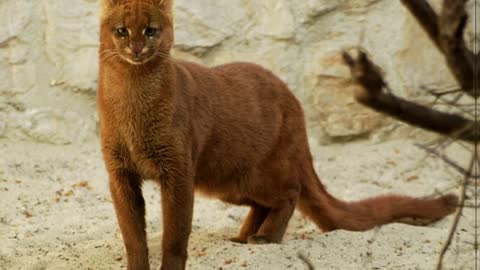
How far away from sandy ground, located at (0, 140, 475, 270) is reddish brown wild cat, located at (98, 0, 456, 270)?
246 mm

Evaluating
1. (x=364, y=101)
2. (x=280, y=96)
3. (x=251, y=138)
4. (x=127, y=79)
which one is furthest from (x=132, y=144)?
(x=364, y=101)

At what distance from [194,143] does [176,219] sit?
0.43 meters

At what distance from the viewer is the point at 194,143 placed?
4.66 m

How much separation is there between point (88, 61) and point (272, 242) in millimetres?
2426

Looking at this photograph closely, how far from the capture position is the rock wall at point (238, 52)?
22.4ft

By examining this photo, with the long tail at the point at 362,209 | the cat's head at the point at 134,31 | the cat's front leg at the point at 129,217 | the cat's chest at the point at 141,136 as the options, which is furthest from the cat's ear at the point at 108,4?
the long tail at the point at 362,209

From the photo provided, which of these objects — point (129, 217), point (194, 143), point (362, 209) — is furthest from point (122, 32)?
point (362, 209)

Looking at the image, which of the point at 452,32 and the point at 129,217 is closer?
the point at 452,32

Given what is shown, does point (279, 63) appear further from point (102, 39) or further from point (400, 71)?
point (102, 39)

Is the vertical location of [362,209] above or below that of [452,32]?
below

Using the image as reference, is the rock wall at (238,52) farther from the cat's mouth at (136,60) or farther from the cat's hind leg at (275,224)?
the cat's mouth at (136,60)

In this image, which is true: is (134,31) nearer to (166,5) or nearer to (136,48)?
(136,48)

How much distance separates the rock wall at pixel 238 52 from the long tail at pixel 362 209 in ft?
4.81

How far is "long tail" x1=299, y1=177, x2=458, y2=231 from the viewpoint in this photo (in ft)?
18.3
